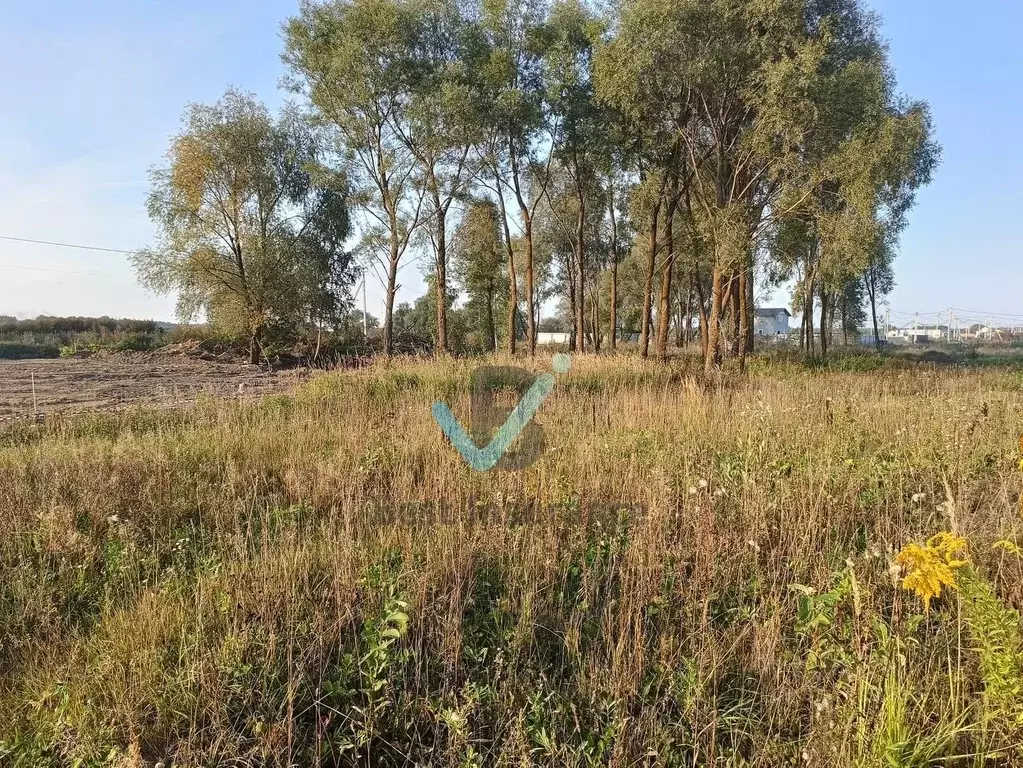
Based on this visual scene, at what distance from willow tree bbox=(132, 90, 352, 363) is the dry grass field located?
19.0m

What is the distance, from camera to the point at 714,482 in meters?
4.25

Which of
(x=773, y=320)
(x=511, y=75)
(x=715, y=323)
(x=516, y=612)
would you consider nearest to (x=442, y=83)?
(x=511, y=75)

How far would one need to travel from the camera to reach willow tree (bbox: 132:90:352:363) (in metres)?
22.6

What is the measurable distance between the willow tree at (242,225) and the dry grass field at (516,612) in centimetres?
1896

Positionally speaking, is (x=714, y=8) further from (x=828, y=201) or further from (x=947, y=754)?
(x=947, y=754)

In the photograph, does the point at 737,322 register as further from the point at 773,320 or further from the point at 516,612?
the point at 773,320

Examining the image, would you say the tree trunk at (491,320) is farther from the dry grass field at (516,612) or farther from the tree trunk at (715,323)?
the dry grass field at (516,612)

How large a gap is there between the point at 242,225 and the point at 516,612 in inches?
1036

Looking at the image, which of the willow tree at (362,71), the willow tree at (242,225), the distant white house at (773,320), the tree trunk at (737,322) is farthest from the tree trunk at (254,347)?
the distant white house at (773,320)

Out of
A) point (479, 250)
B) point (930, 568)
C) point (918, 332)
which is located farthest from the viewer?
point (918, 332)

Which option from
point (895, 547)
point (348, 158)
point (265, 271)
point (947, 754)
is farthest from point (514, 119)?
point (947, 754)

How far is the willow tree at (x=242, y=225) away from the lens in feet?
74.2

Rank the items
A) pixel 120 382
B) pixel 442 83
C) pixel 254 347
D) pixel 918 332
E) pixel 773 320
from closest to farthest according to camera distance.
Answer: pixel 120 382, pixel 442 83, pixel 254 347, pixel 918 332, pixel 773 320

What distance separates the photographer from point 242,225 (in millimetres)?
24234
